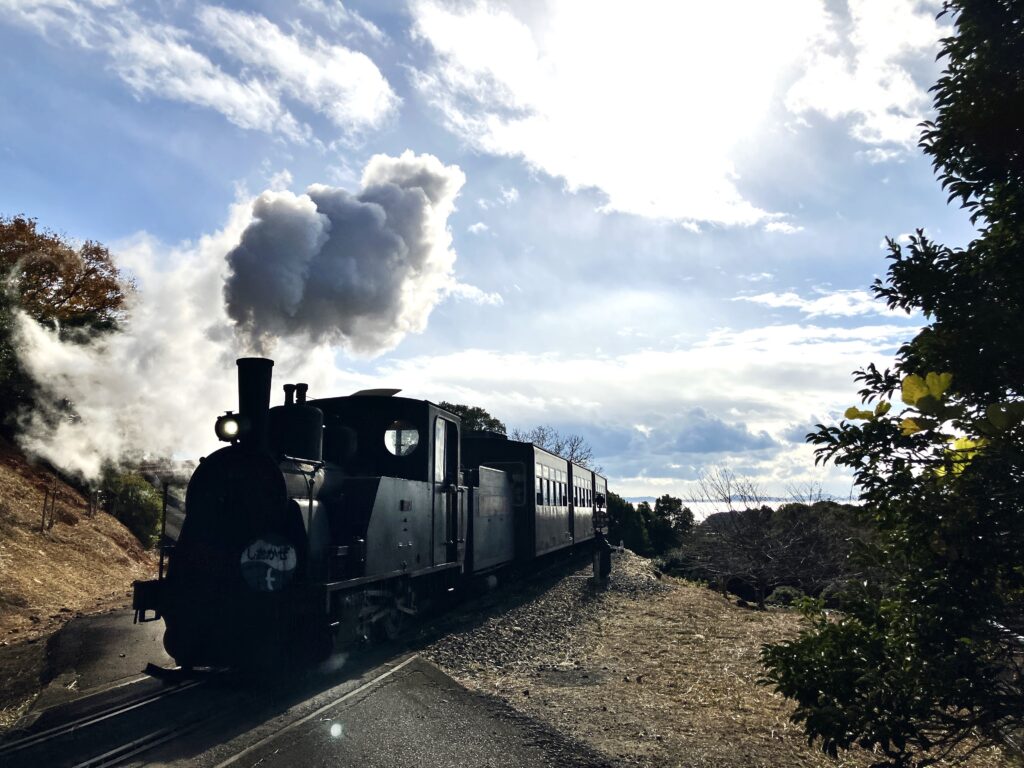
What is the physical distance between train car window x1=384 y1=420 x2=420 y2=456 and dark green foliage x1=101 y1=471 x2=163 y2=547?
45.6 ft

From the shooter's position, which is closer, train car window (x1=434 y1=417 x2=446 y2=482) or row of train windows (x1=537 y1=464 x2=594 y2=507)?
train car window (x1=434 y1=417 x2=446 y2=482)

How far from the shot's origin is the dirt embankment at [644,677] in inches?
227

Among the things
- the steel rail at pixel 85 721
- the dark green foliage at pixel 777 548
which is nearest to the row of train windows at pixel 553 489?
the dark green foliage at pixel 777 548

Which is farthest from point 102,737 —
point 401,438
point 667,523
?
point 667,523

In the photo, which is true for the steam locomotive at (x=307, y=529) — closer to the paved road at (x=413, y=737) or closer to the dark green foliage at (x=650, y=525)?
the paved road at (x=413, y=737)

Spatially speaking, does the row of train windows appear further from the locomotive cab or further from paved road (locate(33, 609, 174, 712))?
paved road (locate(33, 609, 174, 712))

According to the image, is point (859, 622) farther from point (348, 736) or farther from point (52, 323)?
point (52, 323)

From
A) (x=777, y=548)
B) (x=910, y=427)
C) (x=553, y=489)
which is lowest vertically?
(x=777, y=548)

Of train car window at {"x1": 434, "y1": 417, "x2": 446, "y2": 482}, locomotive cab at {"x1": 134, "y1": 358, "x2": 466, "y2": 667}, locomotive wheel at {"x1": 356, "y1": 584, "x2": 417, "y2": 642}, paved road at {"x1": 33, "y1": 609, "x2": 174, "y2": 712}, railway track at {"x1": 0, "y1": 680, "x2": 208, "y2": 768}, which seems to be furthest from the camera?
train car window at {"x1": 434, "y1": 417, "x2": 446, "y2": 482}

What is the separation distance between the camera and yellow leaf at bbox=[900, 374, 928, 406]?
9.03ft

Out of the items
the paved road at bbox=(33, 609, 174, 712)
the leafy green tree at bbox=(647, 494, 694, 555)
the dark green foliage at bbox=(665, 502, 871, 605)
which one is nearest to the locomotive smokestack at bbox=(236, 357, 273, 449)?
the paved road at bbox=(33, 609, 174, 712)

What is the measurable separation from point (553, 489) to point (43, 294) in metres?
20.4

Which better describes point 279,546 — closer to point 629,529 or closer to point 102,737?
point 102,737

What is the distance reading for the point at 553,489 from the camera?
18750mm
